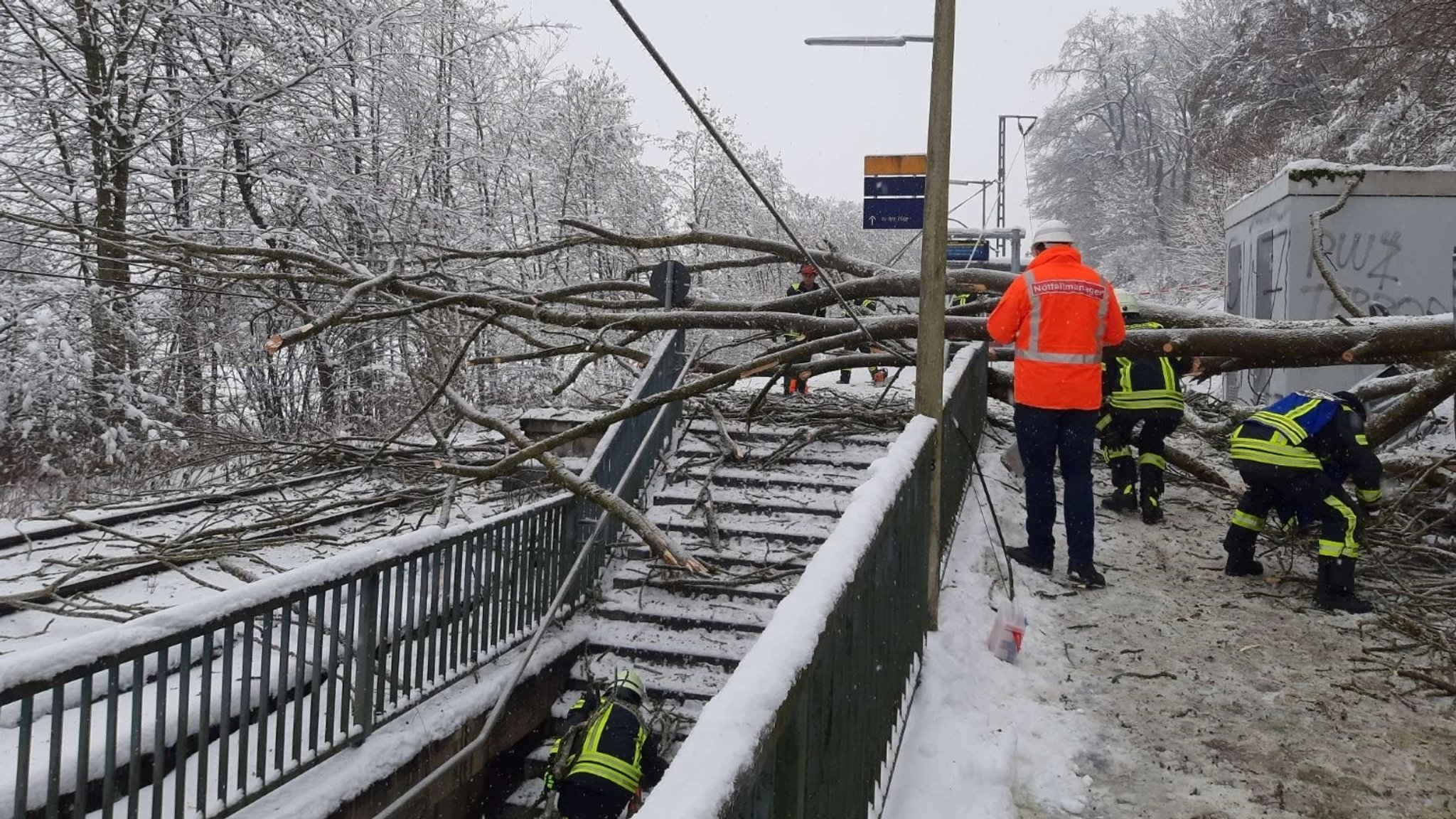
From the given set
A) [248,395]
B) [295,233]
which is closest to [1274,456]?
[295,233]

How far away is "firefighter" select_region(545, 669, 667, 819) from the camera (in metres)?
4.06

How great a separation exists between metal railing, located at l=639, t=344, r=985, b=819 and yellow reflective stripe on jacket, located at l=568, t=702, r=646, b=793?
147 cm

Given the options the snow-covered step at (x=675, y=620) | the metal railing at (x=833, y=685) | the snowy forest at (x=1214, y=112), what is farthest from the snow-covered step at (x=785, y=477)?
the snowy forest at (x=1214, y=112)

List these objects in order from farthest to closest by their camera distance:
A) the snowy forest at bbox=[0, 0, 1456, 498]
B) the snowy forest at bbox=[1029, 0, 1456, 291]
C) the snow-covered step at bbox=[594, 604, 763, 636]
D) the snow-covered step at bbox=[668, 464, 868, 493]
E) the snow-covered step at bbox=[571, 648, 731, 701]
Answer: the snowy forest at bbox=[1029, 0, 1456, 291] < the snowy forest at bbox=[0, 0, 1456, 498] < the snow-covered step at bbox=[668, 464, 868, 493] < the snow-covered step at bbox=[594, 604, 763, 636] < the snow-covered step at bbox=[571, 648, 731, 701]

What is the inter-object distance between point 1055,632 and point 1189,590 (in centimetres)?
121

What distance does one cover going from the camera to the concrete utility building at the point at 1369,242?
843 cm

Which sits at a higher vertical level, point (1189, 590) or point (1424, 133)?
point (1424, 133)

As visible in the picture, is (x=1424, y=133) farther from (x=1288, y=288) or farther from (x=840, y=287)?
(x=840, y=287)

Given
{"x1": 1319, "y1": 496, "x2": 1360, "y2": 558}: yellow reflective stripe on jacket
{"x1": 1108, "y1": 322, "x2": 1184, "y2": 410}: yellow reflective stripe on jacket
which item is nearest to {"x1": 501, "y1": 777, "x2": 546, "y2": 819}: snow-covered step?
{"x1": 1319, "y1": 496, "x2": 1360, "y2": 558}: yellow reflective stripe on jacket

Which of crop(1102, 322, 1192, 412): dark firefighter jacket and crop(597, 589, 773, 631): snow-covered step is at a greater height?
crop(1102, 322, 1192, 412): dark firefighter jacket

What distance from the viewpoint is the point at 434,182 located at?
16922mm

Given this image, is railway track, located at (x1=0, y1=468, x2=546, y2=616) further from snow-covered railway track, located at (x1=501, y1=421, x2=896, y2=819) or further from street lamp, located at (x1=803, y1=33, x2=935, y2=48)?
street lamp, located at (x1=803, y1=33, x2=935, y2=48)

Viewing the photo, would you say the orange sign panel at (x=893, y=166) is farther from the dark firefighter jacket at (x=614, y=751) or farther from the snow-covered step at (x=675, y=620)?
the dark firefighter jacket at (x=614, y=751)

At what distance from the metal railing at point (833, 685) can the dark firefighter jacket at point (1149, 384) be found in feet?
10.2
